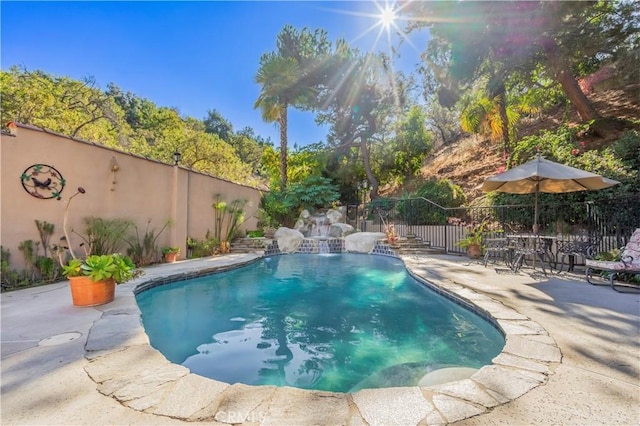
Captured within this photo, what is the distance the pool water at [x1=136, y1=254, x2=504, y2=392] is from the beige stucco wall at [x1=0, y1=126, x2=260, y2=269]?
96.9 inches

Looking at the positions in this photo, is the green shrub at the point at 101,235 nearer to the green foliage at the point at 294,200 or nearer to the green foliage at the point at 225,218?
the green foliage at the point at 225,218

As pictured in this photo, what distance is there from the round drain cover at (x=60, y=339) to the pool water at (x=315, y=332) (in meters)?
0.74

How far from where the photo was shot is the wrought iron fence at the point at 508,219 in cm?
593

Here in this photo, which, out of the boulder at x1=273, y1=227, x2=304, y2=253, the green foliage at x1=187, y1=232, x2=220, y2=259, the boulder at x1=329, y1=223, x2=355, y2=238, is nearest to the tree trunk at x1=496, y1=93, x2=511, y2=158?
the boulder at x1=329, y1=223, x2=355, y2=238

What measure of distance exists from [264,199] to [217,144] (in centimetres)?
519

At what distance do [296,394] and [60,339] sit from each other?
246 cm

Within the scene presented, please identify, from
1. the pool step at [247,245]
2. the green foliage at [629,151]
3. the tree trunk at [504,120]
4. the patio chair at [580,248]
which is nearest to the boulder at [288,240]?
the pool step at [247,245]

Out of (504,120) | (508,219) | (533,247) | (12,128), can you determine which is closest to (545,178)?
(533,247)

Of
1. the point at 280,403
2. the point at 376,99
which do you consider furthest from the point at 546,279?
the point at 376,99

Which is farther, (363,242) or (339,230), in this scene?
(339,230)

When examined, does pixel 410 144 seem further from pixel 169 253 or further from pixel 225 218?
pixel 169 253

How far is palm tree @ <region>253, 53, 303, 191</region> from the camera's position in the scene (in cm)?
1378

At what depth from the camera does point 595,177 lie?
5176 mm

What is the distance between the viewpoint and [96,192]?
6262mm
